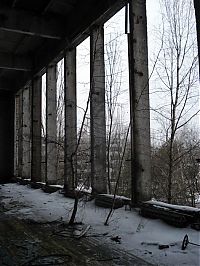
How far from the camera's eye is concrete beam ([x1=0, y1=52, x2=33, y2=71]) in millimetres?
11406

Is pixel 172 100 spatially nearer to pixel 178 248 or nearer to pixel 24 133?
pixel 178 248

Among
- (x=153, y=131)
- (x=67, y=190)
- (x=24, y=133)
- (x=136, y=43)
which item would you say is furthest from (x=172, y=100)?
(x=24, y=133)

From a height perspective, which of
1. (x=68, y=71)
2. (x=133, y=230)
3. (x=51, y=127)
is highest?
(x=68, y=71)

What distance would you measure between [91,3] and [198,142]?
4057 mm

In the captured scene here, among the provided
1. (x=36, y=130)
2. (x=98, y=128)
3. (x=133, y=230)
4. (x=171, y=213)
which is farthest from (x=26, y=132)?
(x=171, y=213)

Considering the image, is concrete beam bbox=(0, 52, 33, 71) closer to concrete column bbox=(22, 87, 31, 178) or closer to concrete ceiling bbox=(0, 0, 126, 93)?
concrete ceiling bbox=(0, 0, 126, 93)

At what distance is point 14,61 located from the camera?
1148 cm

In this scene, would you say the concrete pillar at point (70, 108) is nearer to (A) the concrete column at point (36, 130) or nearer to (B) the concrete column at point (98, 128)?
(B) the concrete column at point (98, 128)

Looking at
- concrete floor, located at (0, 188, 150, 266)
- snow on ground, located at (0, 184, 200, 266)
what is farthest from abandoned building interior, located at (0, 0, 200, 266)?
snow on ground, located at (0, 184, 200, 266)

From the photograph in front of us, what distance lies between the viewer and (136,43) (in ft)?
19.1

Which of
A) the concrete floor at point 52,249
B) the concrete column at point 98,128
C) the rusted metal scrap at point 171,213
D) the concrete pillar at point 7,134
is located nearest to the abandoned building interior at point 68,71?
the concrete column at point 98,128

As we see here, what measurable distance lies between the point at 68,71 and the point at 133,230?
543cm

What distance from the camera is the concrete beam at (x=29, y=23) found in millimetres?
8305

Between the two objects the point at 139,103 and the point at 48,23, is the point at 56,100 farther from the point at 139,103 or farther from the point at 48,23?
the point at 139,103
